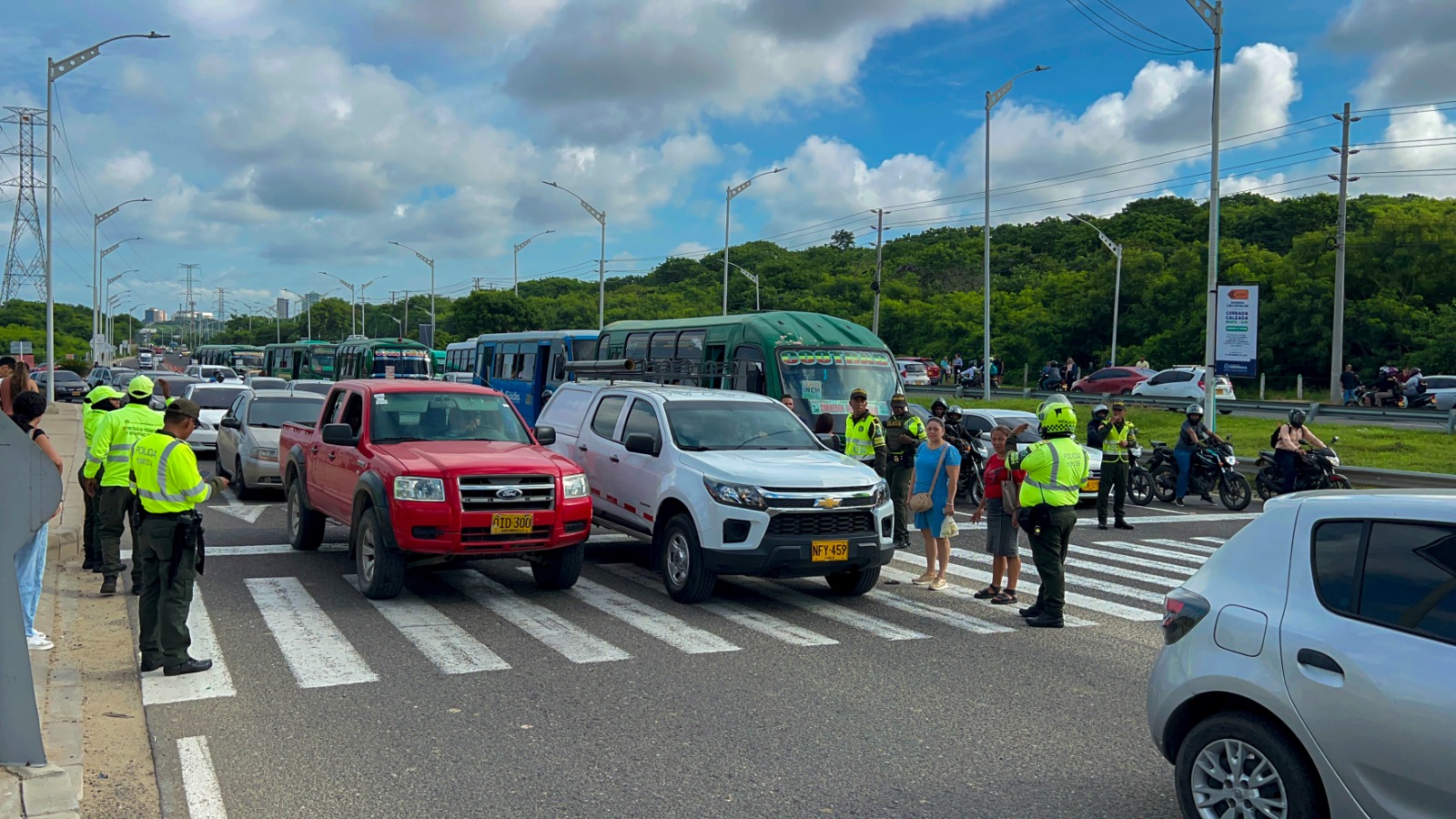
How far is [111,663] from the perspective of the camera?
24.8 feet

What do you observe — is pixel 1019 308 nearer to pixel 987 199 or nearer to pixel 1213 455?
pixel 987 199

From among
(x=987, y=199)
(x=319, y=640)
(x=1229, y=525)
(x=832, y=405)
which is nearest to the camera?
(x=319, y=640)

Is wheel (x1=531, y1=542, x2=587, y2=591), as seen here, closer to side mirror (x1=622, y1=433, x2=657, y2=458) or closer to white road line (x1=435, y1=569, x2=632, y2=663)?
white road line (x1=435, y1=569, x2=632, y2=663)

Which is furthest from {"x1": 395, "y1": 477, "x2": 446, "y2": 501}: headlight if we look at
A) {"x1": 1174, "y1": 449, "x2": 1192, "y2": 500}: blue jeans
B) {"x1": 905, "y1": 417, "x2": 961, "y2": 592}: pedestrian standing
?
{"x1": 1174, "y1": 449, "x2": 1192, "y2": 500}: blue jeans

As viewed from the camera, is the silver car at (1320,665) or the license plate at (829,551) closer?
the silver car at (1320,665)

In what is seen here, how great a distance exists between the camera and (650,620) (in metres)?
9.20

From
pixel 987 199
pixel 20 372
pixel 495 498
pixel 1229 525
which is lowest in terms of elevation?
pixel 1229 525

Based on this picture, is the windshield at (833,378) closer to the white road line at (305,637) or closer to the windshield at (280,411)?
the windshield at (280,411)

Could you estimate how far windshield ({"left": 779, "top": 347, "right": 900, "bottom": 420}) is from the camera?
18.7 m

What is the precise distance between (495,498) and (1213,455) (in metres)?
13.8

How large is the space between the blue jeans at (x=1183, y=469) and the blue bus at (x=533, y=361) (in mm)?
13159

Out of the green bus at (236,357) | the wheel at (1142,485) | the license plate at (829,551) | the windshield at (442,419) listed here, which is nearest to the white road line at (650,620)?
the license plate at (829,551)

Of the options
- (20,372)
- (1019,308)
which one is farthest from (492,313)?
(20,372)

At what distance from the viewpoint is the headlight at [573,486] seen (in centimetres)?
984
